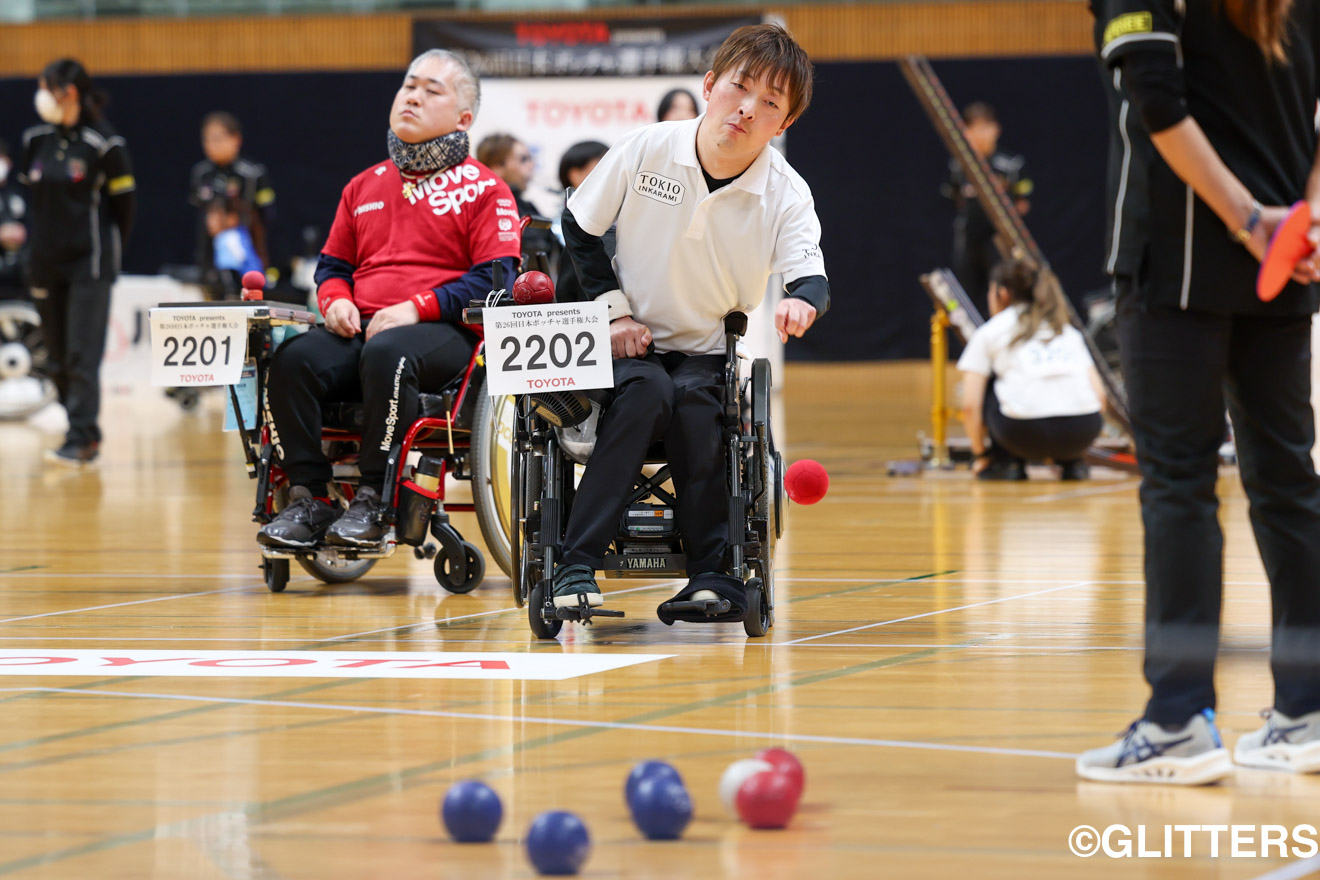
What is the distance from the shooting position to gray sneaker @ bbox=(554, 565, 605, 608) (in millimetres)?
2984

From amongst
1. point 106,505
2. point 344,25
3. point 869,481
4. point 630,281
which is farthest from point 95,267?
point 344,25

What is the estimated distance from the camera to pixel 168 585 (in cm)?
396

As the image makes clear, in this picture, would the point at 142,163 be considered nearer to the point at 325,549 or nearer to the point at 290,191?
the point at 290,191

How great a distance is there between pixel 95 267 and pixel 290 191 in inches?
319

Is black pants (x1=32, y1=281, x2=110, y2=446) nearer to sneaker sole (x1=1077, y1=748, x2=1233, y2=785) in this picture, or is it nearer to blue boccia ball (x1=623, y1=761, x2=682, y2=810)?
blue boccia ball (x1=623, y1=761, x2=682, y2=810)

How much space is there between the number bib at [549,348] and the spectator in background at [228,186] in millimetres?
7010

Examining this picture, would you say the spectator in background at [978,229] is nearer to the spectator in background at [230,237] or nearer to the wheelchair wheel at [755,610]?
the spectator in background at [230,237]

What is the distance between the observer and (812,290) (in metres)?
3.12

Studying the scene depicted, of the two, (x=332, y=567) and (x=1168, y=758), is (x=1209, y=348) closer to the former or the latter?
(x=1168, y=758)

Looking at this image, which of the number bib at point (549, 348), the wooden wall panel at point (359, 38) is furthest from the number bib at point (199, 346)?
the wooden wall panel at point (359, 38)

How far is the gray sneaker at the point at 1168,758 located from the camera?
1.99 metres

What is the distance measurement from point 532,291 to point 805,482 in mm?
625

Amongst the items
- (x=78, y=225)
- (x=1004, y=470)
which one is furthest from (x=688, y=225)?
(x=78, y=225)

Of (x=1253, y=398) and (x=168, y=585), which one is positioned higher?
(x=1253, y=398)
